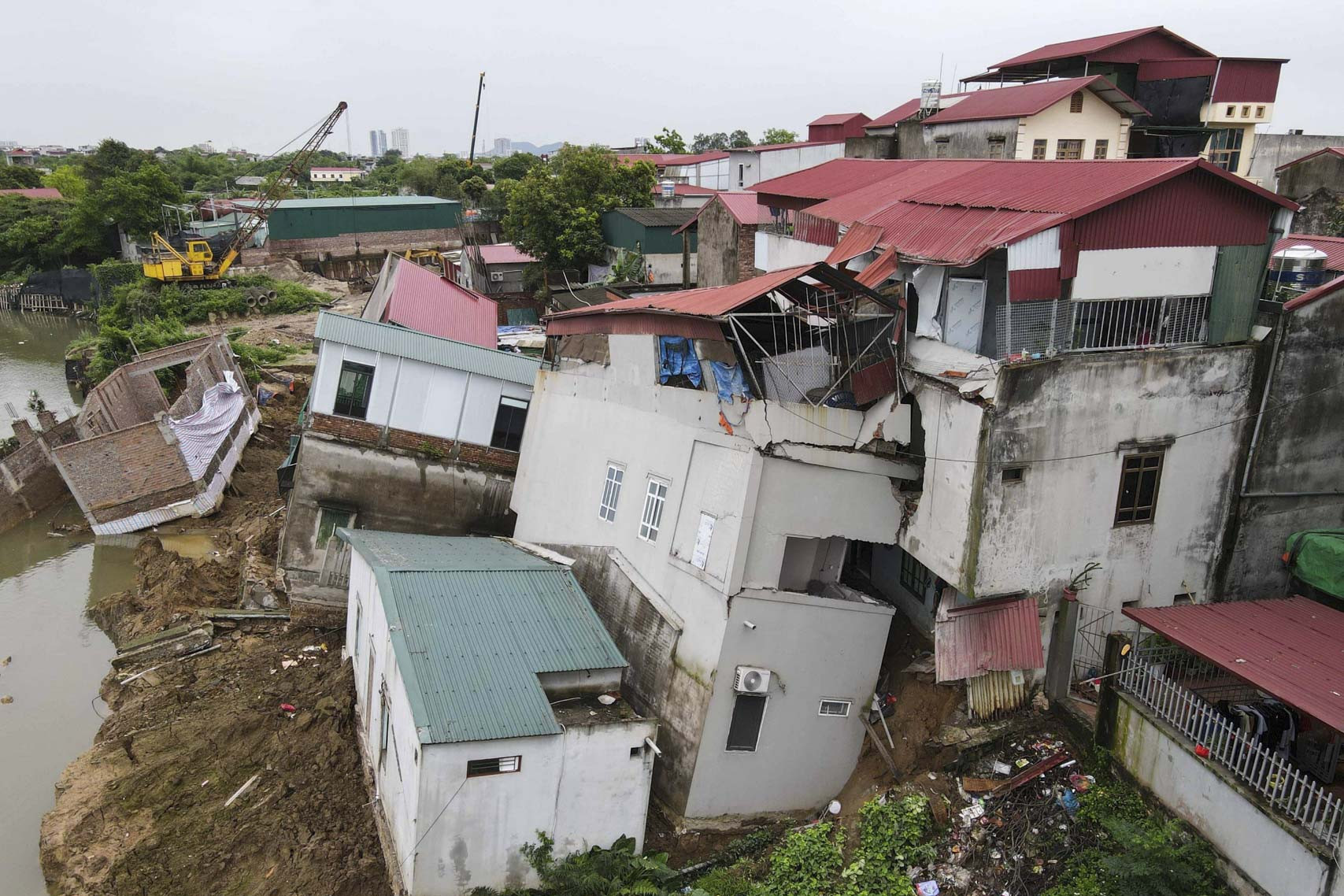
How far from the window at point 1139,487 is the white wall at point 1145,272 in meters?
2.00

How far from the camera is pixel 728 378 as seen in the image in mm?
11562

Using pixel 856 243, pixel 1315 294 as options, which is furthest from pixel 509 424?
pixel 1315 294

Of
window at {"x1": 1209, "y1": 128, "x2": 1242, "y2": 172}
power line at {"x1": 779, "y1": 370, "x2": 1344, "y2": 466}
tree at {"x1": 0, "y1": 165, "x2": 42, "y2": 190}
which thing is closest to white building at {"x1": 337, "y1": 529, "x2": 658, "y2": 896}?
power line at {"x1": 779, "y1": 370, "x2": 1344, "y2": 466}

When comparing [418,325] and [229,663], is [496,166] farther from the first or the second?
[229,663]

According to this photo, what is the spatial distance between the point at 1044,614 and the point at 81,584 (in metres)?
19.8

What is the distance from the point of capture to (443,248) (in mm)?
55562

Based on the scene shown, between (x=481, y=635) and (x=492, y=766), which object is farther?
(x=481, y=635)

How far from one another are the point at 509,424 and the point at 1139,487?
10.4 metres

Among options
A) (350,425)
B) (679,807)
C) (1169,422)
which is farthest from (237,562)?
(1169,422)

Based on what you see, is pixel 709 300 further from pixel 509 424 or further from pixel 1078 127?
pixel 1078 127

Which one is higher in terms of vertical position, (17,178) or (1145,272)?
(17,178)

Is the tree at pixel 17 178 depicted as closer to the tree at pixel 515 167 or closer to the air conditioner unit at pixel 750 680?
the tree at pixel 515 167

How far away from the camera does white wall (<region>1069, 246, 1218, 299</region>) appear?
33.6ft

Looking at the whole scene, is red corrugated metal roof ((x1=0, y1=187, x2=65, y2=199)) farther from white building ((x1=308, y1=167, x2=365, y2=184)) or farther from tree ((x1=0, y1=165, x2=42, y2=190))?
white building ((x1=308, y1=167, x2=365, y2=184))
